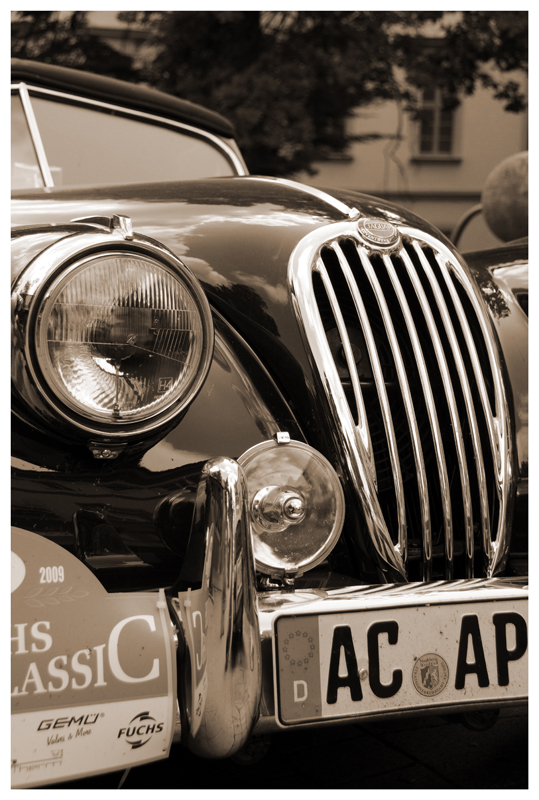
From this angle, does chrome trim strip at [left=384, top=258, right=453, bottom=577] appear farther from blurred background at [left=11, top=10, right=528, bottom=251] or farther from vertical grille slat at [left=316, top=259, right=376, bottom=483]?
blurred background at [left=11, top=10, right=528, bottom=251]

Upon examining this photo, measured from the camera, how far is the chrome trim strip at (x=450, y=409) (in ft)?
4.98

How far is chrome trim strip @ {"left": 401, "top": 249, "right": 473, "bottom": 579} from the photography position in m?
1.52

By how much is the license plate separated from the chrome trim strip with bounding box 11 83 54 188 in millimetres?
1728

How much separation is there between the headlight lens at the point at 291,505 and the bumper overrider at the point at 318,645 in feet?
0.27

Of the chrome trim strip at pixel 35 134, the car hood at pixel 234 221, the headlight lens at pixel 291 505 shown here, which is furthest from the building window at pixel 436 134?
the headlight lens at pixel 291 505

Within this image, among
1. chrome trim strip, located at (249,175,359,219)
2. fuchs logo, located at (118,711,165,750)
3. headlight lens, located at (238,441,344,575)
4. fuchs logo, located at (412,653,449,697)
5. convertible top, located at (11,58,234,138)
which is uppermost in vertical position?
convertible top, located at (11,58,234,138)

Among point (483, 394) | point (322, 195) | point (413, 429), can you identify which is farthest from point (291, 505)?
point (322, 195)

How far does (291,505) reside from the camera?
4.43 feet

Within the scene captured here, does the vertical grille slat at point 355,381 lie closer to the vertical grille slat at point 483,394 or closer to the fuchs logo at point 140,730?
the vertical grille slat at point 483,394

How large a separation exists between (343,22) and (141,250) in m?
7.88

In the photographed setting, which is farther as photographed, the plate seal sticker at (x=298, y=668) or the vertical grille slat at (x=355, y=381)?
the vertical grille slat at (x=355, y=381)

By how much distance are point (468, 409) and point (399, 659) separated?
57 centimetres

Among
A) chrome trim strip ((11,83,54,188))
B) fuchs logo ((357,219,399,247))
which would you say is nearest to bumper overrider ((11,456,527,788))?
fuchs logo ((357,219,399,247))
